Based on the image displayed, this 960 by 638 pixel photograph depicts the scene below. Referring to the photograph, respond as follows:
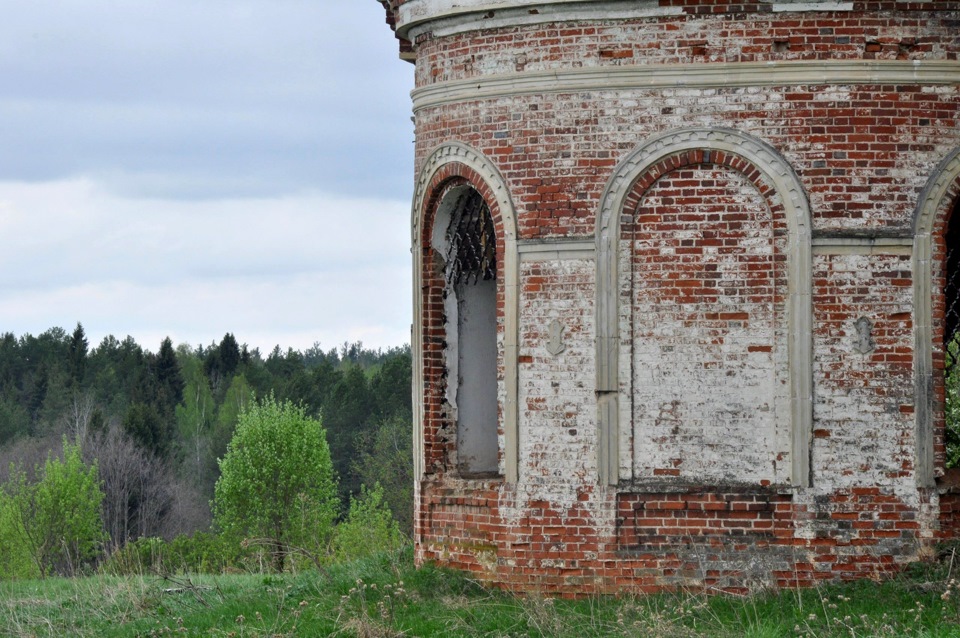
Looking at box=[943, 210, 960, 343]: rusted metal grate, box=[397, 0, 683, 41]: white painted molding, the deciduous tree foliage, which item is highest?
box=[397, 0, 683, 41]: white painted molding

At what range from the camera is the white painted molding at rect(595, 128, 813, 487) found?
36.3ft

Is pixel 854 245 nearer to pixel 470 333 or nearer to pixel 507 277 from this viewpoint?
pixel 507 277

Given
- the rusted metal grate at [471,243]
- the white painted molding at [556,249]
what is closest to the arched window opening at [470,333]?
the rusted metal grate at [471,243]

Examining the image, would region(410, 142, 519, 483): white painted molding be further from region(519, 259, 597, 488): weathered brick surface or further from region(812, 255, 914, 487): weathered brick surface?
region(812, 255, 914, 487): weathered brick surface

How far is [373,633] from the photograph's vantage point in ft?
33.3

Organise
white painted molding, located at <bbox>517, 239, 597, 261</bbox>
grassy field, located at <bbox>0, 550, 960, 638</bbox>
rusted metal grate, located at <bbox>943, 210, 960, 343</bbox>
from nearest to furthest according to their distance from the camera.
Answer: grassy field, located at <bbox>0, 550, 960, 638</bbox> → white painted molding, located at <bbox>517, 239, 597, 261</bbox> → rusted metal grate, located at <bbox>943, 210, 960, 343</bbox>

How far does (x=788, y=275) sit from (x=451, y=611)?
365 cm

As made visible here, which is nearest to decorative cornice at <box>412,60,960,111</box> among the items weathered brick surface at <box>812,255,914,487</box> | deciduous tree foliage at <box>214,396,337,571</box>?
weathered brick surface at <box>812,255,914,487</box>

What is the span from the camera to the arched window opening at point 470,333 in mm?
12641

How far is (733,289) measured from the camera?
11.2 meters

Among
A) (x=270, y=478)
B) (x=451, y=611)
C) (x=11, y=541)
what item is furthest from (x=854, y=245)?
(x=11, y=541)

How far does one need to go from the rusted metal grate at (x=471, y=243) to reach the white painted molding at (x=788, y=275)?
143 cm

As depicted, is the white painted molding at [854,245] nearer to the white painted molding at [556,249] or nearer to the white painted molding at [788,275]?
the white painted molding at [788,275]

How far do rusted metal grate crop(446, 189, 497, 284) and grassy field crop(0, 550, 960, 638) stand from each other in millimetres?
2627
